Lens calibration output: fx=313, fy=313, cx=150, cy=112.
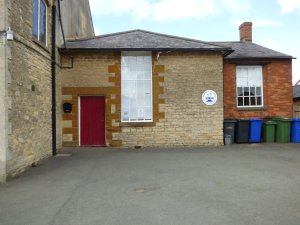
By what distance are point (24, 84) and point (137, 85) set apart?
5812mm

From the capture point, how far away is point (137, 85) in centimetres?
1351

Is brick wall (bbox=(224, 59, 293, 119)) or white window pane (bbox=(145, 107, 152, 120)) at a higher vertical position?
brick wall (bbox=(224, 59, 293, 119))

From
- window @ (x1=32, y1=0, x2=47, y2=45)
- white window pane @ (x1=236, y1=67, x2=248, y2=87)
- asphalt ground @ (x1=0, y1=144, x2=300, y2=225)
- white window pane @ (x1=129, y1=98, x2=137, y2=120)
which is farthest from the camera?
white window pane @ (x1=236, y1=67, x2=248, y2=87)

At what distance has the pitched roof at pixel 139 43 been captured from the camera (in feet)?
42.7

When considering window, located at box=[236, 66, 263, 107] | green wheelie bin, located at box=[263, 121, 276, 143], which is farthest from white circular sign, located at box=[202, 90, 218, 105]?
green wheelie bin, located at box=[263, 121, 276, 143]

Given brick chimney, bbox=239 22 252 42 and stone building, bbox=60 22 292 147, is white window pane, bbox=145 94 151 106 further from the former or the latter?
brick chimney, bbox=239 22 252 42

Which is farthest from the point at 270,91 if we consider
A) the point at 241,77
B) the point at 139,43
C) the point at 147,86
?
the point at 139,43

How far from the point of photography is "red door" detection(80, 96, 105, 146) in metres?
13.3

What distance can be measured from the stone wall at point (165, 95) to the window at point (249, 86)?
260cm

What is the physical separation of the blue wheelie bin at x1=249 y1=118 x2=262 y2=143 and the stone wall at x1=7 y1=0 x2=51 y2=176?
891cm

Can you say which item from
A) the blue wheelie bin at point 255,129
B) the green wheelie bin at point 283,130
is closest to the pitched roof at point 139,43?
the blue wheelie bin at point 255,129

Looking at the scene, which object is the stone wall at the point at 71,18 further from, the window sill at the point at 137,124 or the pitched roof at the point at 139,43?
the window sill at the point at 137,124

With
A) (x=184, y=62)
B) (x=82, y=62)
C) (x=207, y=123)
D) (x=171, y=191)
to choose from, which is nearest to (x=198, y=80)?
(x=184, y=62)

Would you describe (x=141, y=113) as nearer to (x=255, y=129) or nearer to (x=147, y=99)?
(x=147, y=99)
